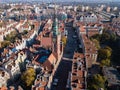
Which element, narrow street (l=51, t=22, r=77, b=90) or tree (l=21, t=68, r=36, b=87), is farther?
narrow street (l=51, t=22, r=77, b=90)

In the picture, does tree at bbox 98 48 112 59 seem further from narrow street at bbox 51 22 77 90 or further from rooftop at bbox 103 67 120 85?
narrow street at bbox 51 22 77 90

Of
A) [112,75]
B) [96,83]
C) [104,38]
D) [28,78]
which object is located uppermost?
[28,78]

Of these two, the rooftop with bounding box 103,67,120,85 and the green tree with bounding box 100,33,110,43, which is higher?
the green tree with bounding box 100,33,110,43

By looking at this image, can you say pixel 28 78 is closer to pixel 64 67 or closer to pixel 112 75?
pixel 64 67

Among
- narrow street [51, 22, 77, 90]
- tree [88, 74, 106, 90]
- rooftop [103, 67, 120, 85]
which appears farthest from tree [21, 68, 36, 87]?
rooftop [103, 67, 120, 85]

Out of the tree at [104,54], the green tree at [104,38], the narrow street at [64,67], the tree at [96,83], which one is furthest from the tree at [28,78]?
the green tree at [104,38]

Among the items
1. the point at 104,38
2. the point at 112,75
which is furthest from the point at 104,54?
the point at 104,38

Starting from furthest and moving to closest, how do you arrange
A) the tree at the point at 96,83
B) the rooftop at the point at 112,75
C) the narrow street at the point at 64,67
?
1. the rooftop at the point at 112,75
2. the narrow street at the point at 64,67
3. the tree at the point at 96,83

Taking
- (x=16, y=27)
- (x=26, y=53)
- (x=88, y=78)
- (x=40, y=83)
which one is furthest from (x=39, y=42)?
(x=16, y=27)

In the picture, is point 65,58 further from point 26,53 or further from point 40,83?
point 40,83

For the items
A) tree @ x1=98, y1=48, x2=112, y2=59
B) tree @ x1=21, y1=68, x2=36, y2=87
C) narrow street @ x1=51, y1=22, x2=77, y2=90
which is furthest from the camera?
tree @ x1=98, y1=48, x2=112, y2=59

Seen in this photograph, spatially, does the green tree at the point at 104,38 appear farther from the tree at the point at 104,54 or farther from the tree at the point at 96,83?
the tree at the point at 96,83
